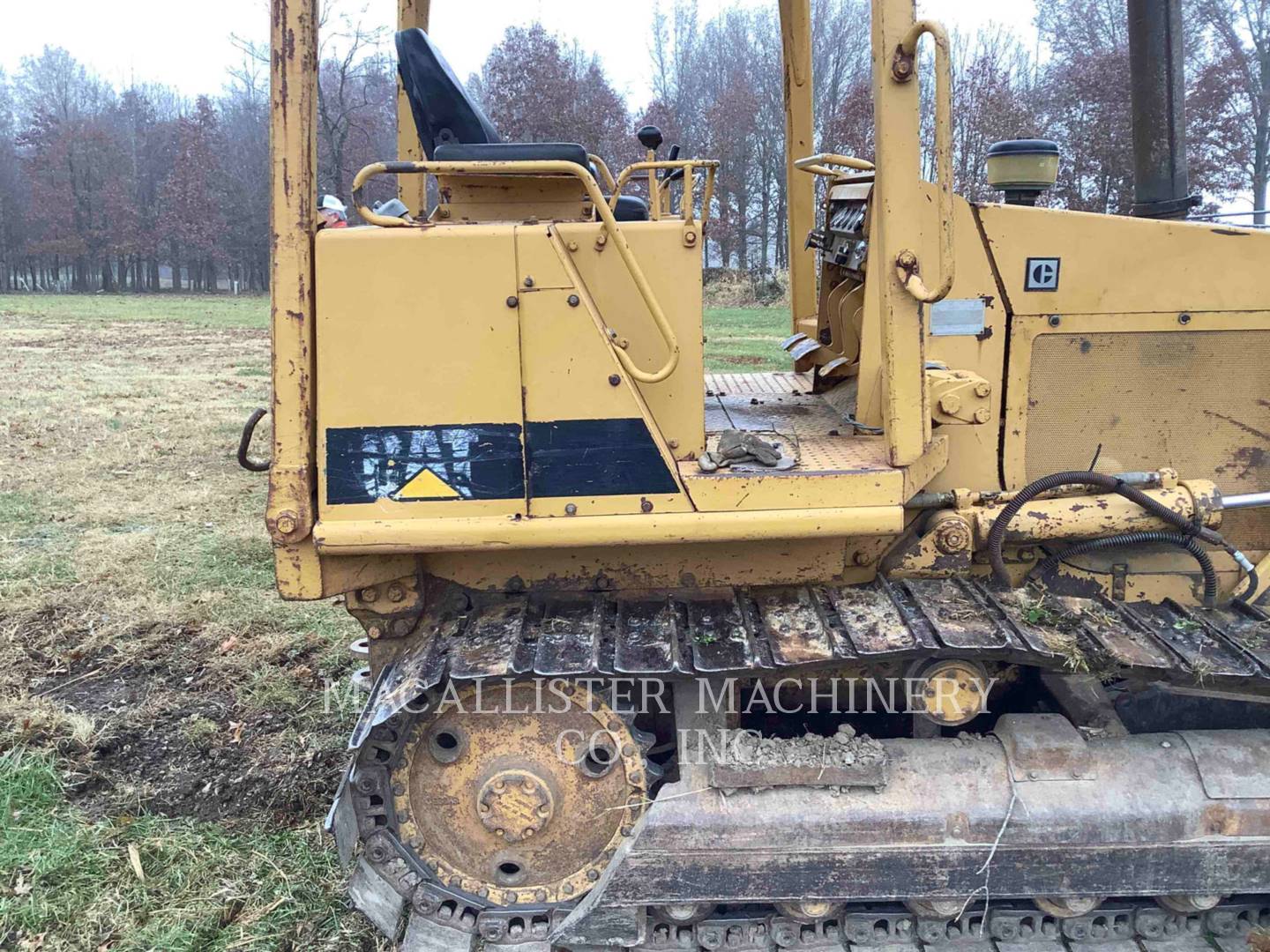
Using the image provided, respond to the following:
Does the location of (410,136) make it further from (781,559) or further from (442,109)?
(781,559)

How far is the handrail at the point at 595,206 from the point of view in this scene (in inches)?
103

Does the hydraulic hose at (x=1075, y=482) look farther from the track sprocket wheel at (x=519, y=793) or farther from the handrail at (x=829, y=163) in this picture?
the handrail at (x=829, y=163)

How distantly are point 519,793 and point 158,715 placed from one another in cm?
228

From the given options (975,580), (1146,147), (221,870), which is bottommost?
(221,870)

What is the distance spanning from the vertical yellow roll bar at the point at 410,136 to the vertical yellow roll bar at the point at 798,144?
153 centimetres

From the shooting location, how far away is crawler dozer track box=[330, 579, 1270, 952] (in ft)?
9.12

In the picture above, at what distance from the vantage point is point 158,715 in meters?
4.41

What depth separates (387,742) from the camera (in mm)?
2896

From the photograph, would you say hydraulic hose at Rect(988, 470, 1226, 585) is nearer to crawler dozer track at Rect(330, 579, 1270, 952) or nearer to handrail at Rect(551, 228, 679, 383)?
crawler dozer track at Rect(330, 579, 1270, 952)

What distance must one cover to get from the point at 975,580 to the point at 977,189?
56.2 feet

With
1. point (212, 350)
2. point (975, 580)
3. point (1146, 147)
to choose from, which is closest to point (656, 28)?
point (212, 350)

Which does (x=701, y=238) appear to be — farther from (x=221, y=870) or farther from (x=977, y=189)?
(x=977, y=189)

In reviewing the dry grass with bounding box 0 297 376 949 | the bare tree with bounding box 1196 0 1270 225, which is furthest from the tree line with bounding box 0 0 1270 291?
the dry grass with bounding box 0 297 376 949

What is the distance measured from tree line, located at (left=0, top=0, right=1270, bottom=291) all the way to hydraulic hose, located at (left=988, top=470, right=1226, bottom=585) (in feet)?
14.6
